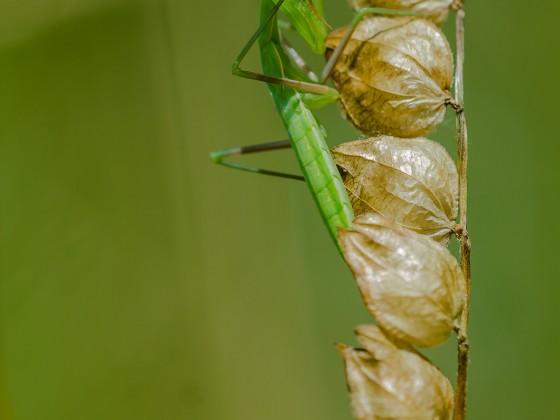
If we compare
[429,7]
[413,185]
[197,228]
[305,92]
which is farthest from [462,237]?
[197,228]

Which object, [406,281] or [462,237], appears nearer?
[406,281]

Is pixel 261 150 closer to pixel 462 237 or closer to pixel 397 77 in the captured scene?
pixel 397 77

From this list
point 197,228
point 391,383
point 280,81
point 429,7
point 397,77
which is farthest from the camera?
point 197,228

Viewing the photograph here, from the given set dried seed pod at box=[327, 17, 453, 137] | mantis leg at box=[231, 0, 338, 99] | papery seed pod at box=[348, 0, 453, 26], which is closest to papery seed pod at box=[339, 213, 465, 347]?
dried seed pod at box=[327, 17, 453, 137]

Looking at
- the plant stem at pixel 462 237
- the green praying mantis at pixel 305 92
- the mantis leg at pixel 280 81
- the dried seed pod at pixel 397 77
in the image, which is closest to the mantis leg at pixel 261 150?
the green praying mantis at pixel 305 92

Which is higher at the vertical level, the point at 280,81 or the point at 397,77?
the point at 280,81

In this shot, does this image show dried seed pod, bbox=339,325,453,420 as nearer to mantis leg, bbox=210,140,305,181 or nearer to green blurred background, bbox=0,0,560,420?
mantis leg, bbox=210,140,305,181
